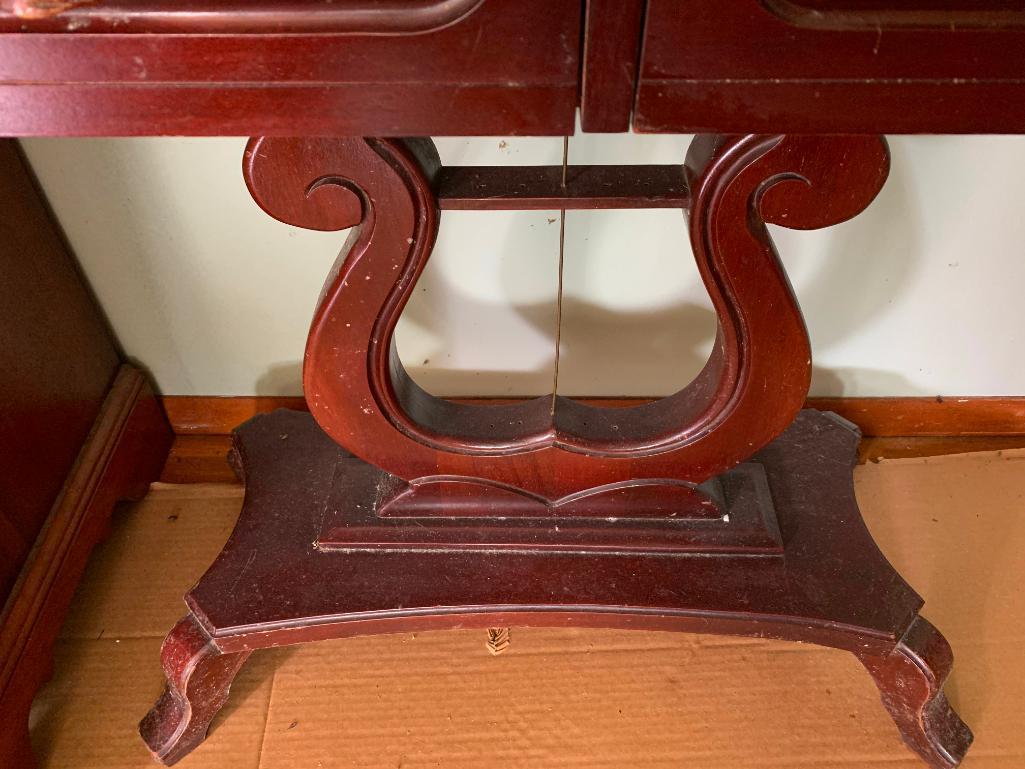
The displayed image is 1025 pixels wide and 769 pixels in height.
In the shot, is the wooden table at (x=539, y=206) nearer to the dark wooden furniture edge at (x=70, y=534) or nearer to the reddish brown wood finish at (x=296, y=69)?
the reddish brown wood finish at (x=296, y=69)

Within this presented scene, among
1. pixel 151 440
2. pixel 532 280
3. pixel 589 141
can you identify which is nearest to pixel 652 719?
pixel 532 280

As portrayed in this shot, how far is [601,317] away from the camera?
1179 mm

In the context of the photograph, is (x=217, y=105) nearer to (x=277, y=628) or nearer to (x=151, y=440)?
(x=277, y=628)

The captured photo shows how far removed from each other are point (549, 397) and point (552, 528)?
149mm

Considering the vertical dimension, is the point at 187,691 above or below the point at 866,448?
→ above

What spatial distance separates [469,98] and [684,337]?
73cm

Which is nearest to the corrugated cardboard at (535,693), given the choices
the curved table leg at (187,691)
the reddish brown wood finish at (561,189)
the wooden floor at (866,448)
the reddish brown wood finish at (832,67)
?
the curved table leg at (187,691)

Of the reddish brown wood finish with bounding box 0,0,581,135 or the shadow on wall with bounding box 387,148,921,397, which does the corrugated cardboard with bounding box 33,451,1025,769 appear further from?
the reddish brown wood finish with bounding box 0,0,581,135

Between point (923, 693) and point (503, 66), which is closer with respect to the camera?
point (503, 66)

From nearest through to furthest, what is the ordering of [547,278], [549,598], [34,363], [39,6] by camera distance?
[39,6] < [549,598] < [34,363] < [547,278]

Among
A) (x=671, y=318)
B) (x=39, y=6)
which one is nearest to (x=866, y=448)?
(x=671, y=318)

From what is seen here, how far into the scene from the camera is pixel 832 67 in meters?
0.54

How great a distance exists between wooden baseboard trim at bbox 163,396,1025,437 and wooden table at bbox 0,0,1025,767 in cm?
20

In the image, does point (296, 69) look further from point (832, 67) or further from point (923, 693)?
point (923, 693)
